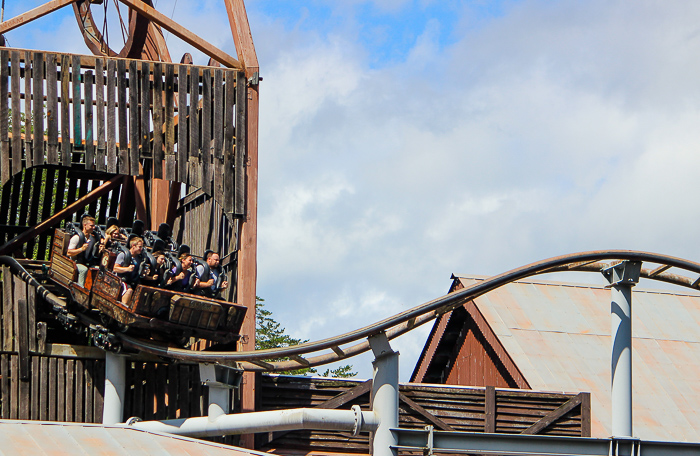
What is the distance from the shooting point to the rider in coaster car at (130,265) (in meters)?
18.1

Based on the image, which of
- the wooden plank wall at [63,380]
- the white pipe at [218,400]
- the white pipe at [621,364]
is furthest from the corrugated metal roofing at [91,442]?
the white pipe at [621,364]

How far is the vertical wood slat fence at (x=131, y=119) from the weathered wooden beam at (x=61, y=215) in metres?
4.77

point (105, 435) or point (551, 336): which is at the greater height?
point (551, 336)

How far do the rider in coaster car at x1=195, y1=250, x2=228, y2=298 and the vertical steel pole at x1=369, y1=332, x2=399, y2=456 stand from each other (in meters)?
3.92

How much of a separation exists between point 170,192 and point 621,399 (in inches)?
479

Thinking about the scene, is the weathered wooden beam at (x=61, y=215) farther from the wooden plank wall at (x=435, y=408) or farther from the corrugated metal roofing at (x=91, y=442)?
the corrugated metal roofing at (x=91, y=442)

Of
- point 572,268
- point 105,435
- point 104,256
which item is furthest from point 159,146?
point 572,268

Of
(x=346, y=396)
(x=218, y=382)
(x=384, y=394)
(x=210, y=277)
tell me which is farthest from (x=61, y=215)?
(x=384, y=394)

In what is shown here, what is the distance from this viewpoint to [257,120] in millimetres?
21859

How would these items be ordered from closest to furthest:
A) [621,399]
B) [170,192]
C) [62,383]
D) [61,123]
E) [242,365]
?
[621,399] < [242,365] < [62,383] < [61,123] < [170,192]

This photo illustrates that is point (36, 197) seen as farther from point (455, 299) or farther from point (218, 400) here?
point (455, 299)

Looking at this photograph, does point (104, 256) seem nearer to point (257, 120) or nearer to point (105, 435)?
point (105, 435)

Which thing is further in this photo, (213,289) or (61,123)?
(61,123)

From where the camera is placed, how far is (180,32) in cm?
2147
